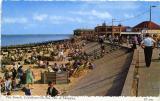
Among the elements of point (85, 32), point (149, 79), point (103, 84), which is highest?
point (149, 79)

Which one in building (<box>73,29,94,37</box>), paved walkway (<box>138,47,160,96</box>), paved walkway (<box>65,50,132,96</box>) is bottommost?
building (<box>73,29,94,37</box>)

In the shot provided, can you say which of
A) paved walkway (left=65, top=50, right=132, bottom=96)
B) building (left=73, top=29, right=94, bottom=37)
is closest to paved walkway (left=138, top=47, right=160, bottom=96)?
paved walkway (left=65, top=50, right=132, bottom=96)

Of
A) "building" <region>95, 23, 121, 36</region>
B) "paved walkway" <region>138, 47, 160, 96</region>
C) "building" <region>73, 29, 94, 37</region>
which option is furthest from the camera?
"building" <region>73, 29, 94, 37</region>

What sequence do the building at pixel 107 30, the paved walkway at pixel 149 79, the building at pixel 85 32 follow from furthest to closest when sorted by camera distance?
the building at pixel 85 32
the building at pixel 107 30
the paved walkway at pixel 149 79

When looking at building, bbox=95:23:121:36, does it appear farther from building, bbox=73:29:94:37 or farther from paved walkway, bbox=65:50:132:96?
paved walkway, bbox=65:50:132:96

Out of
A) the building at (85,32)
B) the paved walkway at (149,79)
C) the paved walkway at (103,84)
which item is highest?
the paved walkway at (149,79)

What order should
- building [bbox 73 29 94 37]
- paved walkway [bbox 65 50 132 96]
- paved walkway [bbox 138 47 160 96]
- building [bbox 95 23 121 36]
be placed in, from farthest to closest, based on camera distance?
building [bbox 73 29 94 37] < building [bbox 95 23 121 36] < paved walkway [bbox 65 50 132 96] < paved walkway [bbox 138 47 160 96]

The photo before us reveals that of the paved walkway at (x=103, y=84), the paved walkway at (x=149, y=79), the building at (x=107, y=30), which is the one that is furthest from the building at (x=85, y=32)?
the paved walkway at (x=149, y=79)

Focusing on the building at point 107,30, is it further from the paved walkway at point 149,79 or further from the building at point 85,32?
the paved walkway at point 149,79

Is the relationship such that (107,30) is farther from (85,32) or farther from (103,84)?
(103,84)

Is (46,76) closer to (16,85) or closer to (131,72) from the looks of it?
(16,85)

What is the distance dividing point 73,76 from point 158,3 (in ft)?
30.4

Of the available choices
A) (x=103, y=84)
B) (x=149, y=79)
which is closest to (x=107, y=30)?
(x=103, y=84)

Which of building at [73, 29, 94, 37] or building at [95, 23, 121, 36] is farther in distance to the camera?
building at [73, 29, 94, 37]
